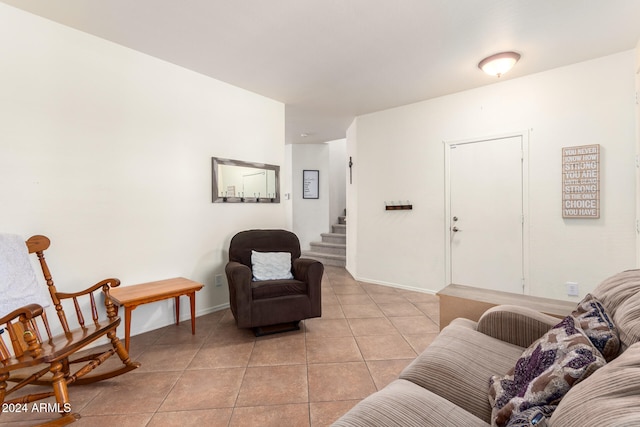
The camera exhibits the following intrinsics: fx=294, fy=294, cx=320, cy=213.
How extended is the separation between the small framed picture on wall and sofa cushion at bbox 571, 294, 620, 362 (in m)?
5.79

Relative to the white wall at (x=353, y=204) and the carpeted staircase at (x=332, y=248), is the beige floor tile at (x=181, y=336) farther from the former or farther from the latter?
the carpeted staircase at (x=332, y=248)

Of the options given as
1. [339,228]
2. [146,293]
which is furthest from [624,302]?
A: [339,228]

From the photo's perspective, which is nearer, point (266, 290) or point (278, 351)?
point (278, 351)

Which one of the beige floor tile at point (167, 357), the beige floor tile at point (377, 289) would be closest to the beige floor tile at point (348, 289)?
the beige floor tile at point (377, 289)

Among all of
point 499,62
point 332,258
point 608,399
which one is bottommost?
point 332,258

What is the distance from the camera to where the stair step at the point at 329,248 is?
19.9 feet

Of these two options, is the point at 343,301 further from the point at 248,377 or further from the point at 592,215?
the point at 592,215

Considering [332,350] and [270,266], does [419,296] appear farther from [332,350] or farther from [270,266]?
[270,266]

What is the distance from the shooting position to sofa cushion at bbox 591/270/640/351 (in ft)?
3.05

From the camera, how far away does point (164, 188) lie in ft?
9.62

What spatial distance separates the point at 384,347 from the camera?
2.44 meters

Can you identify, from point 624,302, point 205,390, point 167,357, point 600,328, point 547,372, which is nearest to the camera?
point 547,372

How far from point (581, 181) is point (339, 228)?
443 centimetres

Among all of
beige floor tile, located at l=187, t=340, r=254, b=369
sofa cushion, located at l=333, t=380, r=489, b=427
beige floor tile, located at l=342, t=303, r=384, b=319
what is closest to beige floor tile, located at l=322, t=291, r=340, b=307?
beige floor tile, located at l=342, t=303, r=384, b=319
